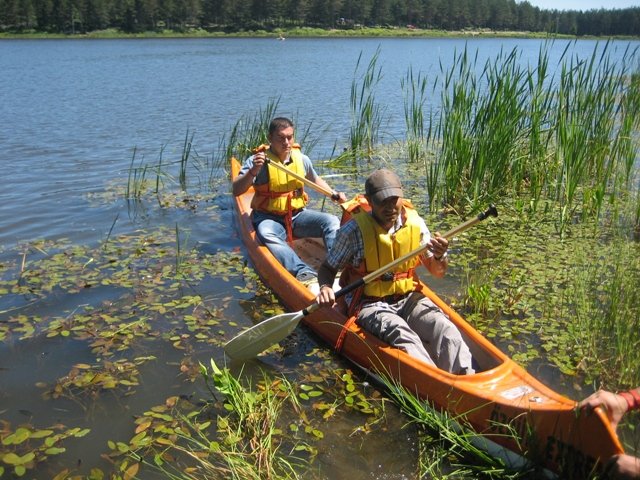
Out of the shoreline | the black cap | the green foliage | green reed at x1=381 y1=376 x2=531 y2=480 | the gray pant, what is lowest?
the green foliage

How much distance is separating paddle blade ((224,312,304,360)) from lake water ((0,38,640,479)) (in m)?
0.31

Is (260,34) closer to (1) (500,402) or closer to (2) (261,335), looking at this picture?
(2) (261,335)

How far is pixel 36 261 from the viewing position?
5637mm

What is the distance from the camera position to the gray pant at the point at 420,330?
11.1 ft

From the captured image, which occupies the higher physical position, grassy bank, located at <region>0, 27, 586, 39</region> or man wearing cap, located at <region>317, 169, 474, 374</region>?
grassy bank, located at <region>0, 27, 586, 39</region>

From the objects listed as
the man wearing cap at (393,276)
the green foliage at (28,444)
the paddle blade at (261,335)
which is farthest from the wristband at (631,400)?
the green foliage at (28,444)

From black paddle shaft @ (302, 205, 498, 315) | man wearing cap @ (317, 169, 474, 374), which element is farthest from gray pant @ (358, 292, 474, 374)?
black paddle shaft @ (302, 205, 498, 315)

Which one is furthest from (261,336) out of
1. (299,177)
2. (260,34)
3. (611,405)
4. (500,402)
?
(260,34)

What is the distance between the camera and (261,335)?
12.8 ft

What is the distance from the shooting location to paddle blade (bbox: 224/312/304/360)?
3.86 meters

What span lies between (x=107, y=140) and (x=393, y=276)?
905cm

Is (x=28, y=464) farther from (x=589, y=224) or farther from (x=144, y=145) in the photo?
(x=144, y=145)

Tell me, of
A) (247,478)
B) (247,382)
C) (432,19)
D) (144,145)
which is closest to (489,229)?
(247,382)

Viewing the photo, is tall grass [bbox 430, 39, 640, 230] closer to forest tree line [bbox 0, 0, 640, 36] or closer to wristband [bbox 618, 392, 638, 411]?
wristband [bbox 618, 392, 638, 411]
